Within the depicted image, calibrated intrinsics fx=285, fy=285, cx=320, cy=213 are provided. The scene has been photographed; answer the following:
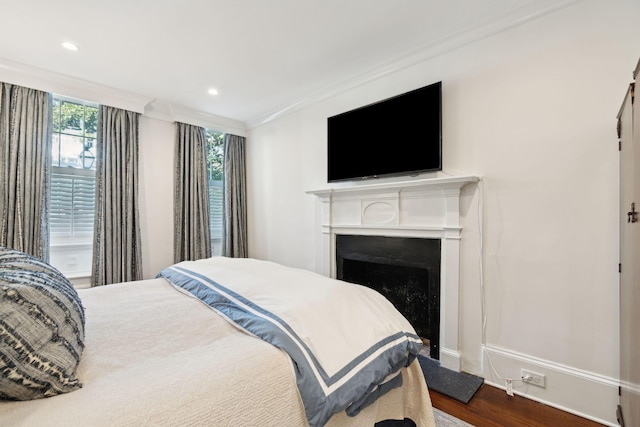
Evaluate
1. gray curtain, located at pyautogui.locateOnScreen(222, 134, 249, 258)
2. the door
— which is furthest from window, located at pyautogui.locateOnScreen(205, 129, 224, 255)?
the door

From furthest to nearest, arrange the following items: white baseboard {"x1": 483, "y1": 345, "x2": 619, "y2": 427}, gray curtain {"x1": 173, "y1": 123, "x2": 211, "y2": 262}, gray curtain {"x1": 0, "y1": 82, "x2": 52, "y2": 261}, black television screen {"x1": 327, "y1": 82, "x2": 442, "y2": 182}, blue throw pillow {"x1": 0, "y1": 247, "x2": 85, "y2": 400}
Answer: gray curtain {"x1": 173, "y1": 123, "x2": 211, "y2": 262}, gray curtain {"x1": 0, "y1": 82, "x2": 52, "y2": 261}, black television screen {"x1": 327, "y1": 82, "x2": 442, "y2": 182}, white baseboard {"x1": 483, "y1": 345, "x2": 619, "y2": 427}, blue throw pillow {"x1": 0, "y1": 247, "x2": 85, "y2": 400}

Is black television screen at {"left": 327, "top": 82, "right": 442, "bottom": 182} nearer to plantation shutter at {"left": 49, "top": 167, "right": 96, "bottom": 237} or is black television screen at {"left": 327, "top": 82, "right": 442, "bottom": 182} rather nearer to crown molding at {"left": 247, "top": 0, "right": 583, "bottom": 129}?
crown molding at {"left": 247, "top": 0, "right": 583, "bottom": 129}

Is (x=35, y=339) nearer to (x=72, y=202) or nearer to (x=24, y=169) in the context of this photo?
(x=24, y=169)

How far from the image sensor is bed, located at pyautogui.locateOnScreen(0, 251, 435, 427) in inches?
31.2

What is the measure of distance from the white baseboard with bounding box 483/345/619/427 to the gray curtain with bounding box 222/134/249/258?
3.16m

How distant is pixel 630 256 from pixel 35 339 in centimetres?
221

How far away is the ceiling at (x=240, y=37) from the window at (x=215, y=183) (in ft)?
3.47

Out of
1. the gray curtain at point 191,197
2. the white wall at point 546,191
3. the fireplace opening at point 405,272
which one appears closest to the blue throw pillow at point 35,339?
the fireplace opening at point 405,272

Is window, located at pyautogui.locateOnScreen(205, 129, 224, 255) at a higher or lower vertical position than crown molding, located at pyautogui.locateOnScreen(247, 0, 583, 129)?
lower

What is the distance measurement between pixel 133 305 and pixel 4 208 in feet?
6.84

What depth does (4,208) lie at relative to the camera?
254 centimetres

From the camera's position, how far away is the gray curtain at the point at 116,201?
9.89 feet

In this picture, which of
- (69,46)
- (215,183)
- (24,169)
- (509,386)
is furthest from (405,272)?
(24,169)

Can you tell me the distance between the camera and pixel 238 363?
0.97 m
